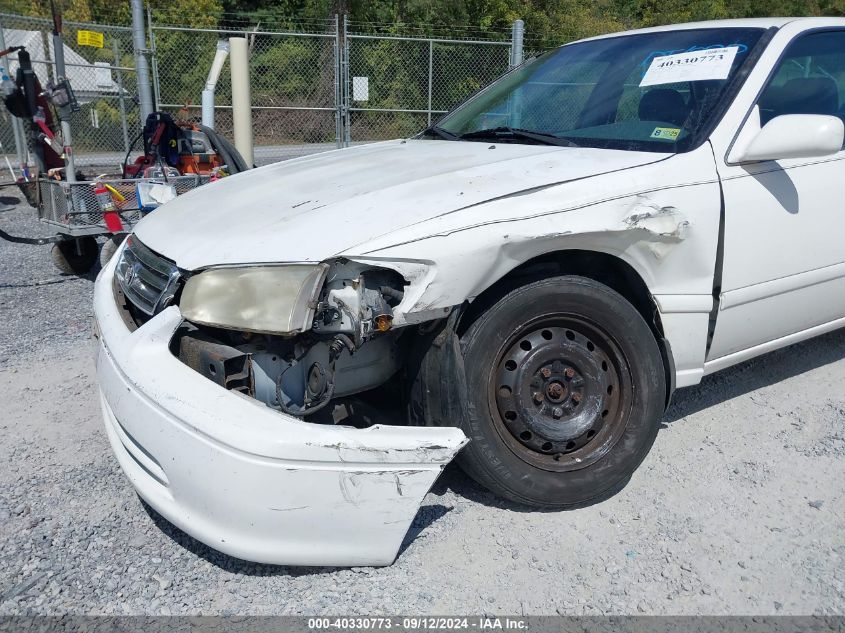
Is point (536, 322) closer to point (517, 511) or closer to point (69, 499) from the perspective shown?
point (517, 511)

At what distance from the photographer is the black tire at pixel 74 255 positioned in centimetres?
600

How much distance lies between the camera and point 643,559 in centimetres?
241

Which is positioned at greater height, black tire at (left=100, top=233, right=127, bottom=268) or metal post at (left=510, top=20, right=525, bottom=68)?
metal post at (left=510, top=20, right=525, bottom=68)

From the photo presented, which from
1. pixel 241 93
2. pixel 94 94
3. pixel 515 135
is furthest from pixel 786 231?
pixel 94 94

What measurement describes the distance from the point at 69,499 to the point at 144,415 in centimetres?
83

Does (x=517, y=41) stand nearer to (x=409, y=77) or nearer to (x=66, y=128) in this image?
(x=409, y=77)

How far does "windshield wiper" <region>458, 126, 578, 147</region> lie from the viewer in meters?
3.12

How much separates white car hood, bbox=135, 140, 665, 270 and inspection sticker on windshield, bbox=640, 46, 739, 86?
542 millimetres

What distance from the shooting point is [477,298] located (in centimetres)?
251

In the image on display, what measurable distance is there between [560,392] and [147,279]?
4.98 ft

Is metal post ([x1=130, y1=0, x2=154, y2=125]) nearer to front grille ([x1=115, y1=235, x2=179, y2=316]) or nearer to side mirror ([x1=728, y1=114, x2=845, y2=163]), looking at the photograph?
front grille ([x1=115, y1=235, x2=179, y2=316])

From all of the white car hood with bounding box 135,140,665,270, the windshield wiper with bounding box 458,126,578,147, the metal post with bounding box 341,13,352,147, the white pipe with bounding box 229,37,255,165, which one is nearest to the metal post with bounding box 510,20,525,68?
the metal post with bounding box 341,13,352,147

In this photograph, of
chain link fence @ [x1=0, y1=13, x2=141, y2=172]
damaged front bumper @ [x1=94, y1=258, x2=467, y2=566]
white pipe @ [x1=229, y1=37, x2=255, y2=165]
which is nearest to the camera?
damaged front bumper @ [x1=94, y1=258, x2=467, y2=566]

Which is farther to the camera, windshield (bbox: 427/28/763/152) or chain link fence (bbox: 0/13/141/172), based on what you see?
chain link fence (bbox: 0/13/141/172)
